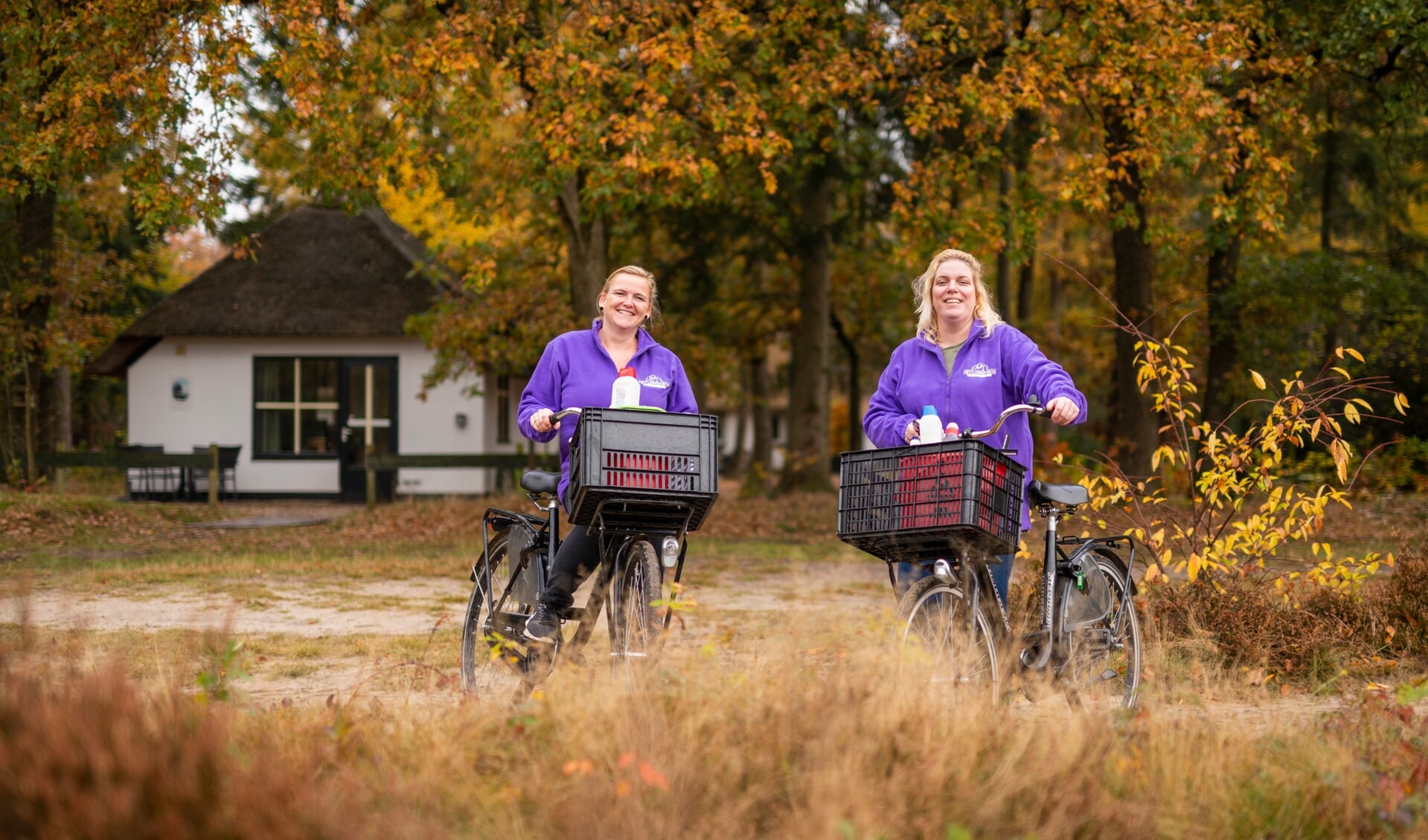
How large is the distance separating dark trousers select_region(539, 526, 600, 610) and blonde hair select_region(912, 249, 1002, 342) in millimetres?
1535

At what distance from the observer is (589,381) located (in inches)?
211

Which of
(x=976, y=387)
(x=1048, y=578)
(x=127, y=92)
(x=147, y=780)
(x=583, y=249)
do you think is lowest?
(x=147, y=780)

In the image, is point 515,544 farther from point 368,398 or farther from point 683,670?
point 368,398

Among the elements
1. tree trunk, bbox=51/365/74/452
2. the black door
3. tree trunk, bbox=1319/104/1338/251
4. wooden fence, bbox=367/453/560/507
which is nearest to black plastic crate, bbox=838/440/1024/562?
wooden fence, bbox=367/453/560/507

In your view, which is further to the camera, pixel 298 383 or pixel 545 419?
pixel 298 383

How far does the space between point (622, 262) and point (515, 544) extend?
54.8ft

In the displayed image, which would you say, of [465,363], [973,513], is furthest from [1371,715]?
[465,363]

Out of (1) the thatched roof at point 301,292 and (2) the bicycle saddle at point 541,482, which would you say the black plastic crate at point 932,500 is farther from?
(1) the thatched roof at point 301,292

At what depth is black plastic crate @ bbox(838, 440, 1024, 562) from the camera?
434cm

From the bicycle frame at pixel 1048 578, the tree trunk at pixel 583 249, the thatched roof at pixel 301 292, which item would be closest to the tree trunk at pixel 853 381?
the thatched roof at pixel 301 292

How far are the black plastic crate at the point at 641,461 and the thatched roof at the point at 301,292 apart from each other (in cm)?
1929

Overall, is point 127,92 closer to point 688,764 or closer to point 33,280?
point 33,280

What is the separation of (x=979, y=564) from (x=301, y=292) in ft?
73.0

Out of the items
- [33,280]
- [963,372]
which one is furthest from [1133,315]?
[33,280]
